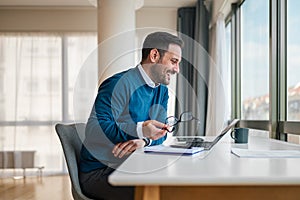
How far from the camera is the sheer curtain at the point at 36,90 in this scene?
5723 millimetres

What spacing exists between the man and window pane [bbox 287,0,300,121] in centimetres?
124

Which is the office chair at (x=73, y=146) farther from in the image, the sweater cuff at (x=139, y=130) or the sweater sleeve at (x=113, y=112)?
the sweater cuff at (x=139, y=130)

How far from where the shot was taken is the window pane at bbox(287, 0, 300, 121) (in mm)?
2607

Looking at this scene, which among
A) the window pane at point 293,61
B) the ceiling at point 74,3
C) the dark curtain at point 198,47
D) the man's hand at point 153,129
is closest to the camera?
the man's hand at point 153,129

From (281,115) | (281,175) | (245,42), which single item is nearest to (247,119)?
(245,42)

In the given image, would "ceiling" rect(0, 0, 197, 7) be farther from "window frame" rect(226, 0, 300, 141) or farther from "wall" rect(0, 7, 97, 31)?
"window frame" rect(226, 0, 300, 141)

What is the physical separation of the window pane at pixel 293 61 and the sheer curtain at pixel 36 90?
11.5ft

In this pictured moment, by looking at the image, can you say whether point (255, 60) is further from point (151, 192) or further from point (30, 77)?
point (30, 77)

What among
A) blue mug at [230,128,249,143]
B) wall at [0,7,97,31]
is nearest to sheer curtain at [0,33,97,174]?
wall at [0,7,97,31]

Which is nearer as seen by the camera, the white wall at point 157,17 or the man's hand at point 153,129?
the man's hand at point 153,129

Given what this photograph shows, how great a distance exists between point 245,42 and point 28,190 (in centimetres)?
293

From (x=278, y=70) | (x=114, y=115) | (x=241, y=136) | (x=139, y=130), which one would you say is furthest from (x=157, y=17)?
(x=139, y=130)

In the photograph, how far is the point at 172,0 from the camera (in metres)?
5.32

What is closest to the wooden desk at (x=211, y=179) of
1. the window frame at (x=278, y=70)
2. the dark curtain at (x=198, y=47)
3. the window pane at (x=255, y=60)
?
the window frame at (x=278, y=70)
